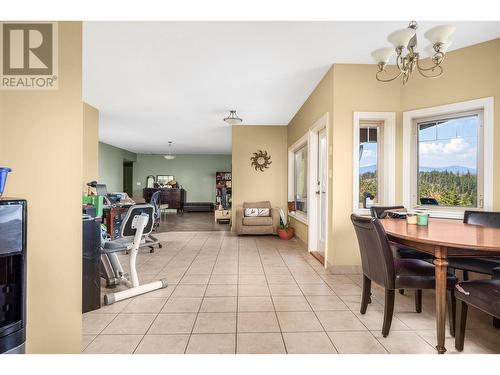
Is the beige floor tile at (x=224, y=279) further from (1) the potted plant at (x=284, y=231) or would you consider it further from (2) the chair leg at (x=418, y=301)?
(1) the potted plant at (x=284, y=231)

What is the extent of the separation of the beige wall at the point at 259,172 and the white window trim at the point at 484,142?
324 centimetres

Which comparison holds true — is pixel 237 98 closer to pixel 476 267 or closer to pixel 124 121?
pixel 124 121

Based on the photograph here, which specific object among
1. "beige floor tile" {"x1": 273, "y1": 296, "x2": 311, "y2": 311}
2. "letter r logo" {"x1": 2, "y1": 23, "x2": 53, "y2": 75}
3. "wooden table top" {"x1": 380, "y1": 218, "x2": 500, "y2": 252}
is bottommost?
"beige floor tile" {"x1": 273, "y1": 296, "x2": 311, "y2": 311}

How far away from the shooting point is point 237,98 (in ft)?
14.4

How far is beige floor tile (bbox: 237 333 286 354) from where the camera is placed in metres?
1.71

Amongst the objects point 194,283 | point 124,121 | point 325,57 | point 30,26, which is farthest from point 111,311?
point 124,121

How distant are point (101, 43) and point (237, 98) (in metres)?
2.17

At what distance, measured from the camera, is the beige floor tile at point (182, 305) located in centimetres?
229

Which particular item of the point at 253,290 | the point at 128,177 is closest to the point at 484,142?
the point at 253,290

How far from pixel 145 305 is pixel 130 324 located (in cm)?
33

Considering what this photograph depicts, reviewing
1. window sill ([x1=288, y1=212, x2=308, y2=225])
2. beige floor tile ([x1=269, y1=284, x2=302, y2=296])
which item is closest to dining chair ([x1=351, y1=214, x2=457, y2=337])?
beige floor tile ([x1=269, y1=284, x2=302, y2=296])

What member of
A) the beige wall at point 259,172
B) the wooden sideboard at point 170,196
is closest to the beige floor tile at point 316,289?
the beige wall at point 259,172

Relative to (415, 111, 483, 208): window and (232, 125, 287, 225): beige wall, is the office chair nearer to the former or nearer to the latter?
(415, 111, 483, 208): window

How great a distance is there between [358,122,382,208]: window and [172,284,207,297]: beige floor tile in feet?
7.46
